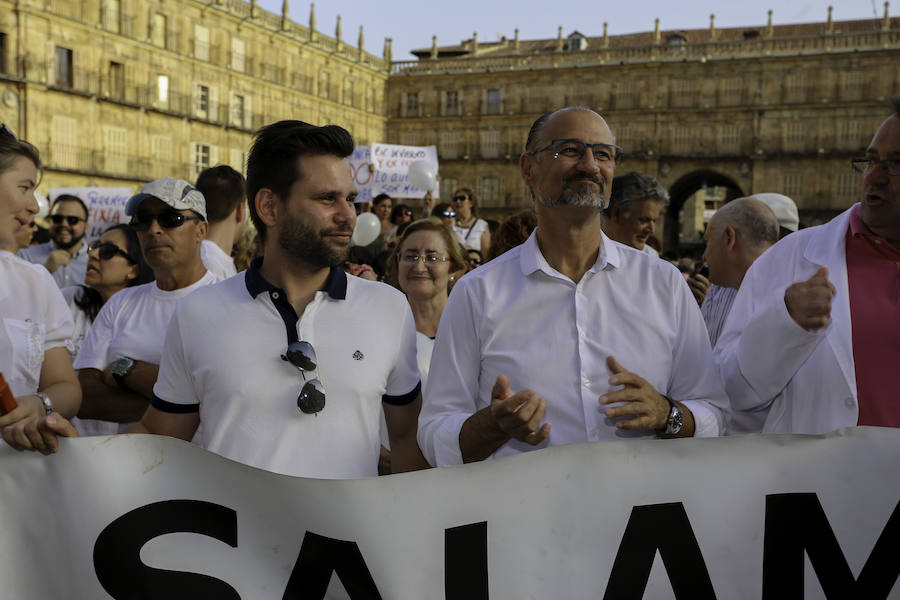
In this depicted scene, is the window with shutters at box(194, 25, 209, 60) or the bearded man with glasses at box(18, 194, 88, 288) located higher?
the window with shutters at box(194, 25, 209, 60)

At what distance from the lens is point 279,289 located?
2699 millimetres

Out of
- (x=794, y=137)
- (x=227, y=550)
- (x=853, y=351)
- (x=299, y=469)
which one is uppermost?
(x=794, y=137)

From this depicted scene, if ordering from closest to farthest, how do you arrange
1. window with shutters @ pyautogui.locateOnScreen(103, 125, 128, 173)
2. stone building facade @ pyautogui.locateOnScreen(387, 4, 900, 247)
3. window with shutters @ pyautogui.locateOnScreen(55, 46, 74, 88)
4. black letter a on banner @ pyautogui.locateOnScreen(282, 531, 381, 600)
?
black letter a on banner @ pyautogui.locateOnScreen(282, 531, 381, 600)
window with shutters @ pyautogui.locateOnScreen(55, 46, 74, 88)
window with shutters @ pyautogui.locateOnScreen(103, 125, 128, 173)
stone building facade @ pyautogui.locateOnScreen(387, 4, 900, 247)

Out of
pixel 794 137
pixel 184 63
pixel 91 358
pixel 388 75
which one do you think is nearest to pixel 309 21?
pixel 388 75

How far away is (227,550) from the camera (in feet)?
7.87

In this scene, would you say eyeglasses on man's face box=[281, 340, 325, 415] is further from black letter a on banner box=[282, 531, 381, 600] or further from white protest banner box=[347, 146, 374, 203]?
white protest banner box=[347, 146, 374, 203]

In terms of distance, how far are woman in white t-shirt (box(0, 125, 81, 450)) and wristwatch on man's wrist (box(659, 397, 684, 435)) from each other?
1.75 meters

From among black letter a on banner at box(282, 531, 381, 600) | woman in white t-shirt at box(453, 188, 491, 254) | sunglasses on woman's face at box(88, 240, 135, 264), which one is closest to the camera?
black letter a on banner at box(282, 531, 381, 600)

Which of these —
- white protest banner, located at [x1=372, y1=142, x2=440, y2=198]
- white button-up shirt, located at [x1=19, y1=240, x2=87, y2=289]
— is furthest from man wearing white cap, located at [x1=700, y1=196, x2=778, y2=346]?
white protest banner, located at [x1=372, y1=142, x2=440, y2=198]

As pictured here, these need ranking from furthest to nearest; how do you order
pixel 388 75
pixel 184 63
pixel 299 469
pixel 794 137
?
pixel 388 75 < pixel 794 137 < pixel 184 63 < pixel 299 469

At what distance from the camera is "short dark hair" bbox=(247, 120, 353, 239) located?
277 cm

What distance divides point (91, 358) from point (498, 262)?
1.75 metres

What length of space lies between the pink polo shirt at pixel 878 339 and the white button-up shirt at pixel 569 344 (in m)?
0.44

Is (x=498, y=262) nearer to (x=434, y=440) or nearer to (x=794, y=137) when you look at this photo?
(x=434, y=440)
